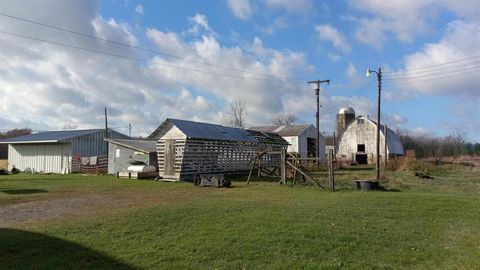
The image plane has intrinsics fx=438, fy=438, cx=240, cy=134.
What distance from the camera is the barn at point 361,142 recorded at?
193ft

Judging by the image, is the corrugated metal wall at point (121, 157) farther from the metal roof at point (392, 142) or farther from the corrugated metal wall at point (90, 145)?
the metal roof at point (392, 142)

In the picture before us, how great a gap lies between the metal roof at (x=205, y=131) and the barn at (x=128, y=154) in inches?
166

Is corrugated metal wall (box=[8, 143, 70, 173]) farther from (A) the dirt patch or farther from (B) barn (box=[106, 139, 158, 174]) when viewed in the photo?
(A) the dirt patch

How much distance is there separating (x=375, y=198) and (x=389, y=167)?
26949 millimetres

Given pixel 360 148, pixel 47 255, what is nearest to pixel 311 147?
pixel 360 148

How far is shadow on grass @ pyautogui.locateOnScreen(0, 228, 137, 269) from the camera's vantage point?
7.26 metres

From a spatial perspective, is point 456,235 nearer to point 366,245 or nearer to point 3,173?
point 366,245

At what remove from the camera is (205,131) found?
97.6ft

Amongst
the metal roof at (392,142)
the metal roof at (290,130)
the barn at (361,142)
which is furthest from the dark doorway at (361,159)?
the metal roof at (290,130)

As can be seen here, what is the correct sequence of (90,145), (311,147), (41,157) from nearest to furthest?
(41,157)
(90,145)
(311,147)

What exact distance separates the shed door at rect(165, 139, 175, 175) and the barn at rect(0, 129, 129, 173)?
12166 millimetres

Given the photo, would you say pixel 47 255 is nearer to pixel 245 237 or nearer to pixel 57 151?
pixel 245 237

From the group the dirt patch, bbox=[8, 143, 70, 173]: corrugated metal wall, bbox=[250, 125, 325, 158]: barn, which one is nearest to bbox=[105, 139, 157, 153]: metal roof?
bbox=[8, 143, 70, 173]: corrugated metal wall

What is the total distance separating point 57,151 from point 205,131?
1784cm
